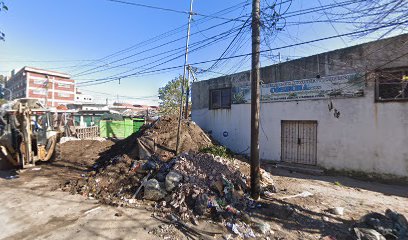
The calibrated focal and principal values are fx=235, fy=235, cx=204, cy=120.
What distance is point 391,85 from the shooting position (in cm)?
883

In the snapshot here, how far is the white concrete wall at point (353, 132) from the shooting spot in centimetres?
858

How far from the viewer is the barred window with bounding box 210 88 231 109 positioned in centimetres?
1462

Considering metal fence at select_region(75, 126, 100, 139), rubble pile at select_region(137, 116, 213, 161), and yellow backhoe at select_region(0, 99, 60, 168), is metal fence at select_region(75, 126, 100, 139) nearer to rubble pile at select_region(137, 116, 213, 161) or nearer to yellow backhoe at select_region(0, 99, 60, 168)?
yellow backhoe at select_region(0, 99, 60, 168)

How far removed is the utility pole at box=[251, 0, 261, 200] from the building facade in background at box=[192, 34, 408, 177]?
3.88 meters

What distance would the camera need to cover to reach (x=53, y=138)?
427 inches

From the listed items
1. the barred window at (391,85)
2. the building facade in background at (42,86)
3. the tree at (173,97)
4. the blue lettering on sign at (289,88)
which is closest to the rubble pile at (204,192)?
the blue lettering on sign at (289,88)

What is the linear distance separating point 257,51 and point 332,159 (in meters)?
6.55

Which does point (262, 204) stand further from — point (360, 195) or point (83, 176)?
point (83, 176)

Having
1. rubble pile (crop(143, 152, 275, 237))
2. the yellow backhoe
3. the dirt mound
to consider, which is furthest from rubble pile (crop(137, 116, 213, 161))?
the yellow backhoe

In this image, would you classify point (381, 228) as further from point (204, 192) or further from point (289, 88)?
point (289, 88)

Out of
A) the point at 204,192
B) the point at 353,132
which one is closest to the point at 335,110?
the point at 353,132

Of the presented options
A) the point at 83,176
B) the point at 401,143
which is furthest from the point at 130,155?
the point at 401,143

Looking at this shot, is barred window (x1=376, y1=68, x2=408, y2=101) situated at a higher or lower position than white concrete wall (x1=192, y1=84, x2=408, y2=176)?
higher

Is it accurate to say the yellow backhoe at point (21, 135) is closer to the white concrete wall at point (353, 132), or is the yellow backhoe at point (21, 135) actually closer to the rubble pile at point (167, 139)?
the rubble pile at point (167, 139)
